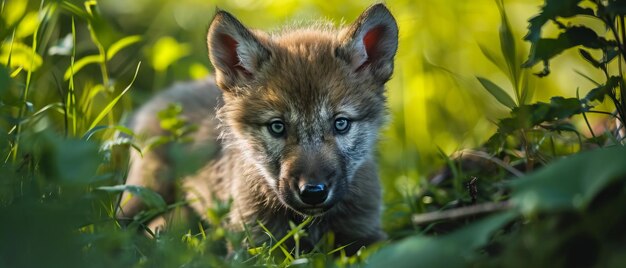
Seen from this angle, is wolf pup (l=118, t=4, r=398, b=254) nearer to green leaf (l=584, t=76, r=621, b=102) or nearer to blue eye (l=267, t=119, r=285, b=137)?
blue eye (l=267, t=119, r=285, b=137)

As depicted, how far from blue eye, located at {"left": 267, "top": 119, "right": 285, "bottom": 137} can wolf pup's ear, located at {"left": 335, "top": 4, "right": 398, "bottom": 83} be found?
0.44 m

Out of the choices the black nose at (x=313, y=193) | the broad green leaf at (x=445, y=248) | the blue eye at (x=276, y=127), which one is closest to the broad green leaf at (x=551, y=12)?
the broad green leaf at (x=445, y=248)

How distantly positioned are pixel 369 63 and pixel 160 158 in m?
1.56

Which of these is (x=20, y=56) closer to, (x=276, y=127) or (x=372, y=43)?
(x=276, y=127)

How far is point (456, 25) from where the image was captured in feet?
19.3

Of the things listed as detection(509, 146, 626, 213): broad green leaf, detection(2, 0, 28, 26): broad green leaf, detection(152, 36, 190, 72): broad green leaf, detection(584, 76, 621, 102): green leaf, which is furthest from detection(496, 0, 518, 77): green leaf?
detection(152, 36, 190, 72): broad green leaf

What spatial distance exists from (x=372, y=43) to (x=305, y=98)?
0.54 metres

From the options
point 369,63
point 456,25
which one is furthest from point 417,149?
point 369,63

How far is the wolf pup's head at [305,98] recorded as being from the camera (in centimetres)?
340

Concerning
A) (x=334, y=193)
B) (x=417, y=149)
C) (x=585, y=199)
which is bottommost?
(x=417, y=149)

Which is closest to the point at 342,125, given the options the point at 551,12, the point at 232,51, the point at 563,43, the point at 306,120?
the point at 306,120

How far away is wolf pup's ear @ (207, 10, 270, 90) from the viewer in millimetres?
3645

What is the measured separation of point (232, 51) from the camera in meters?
3.80

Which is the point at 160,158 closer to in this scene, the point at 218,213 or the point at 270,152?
the point at 270,152
